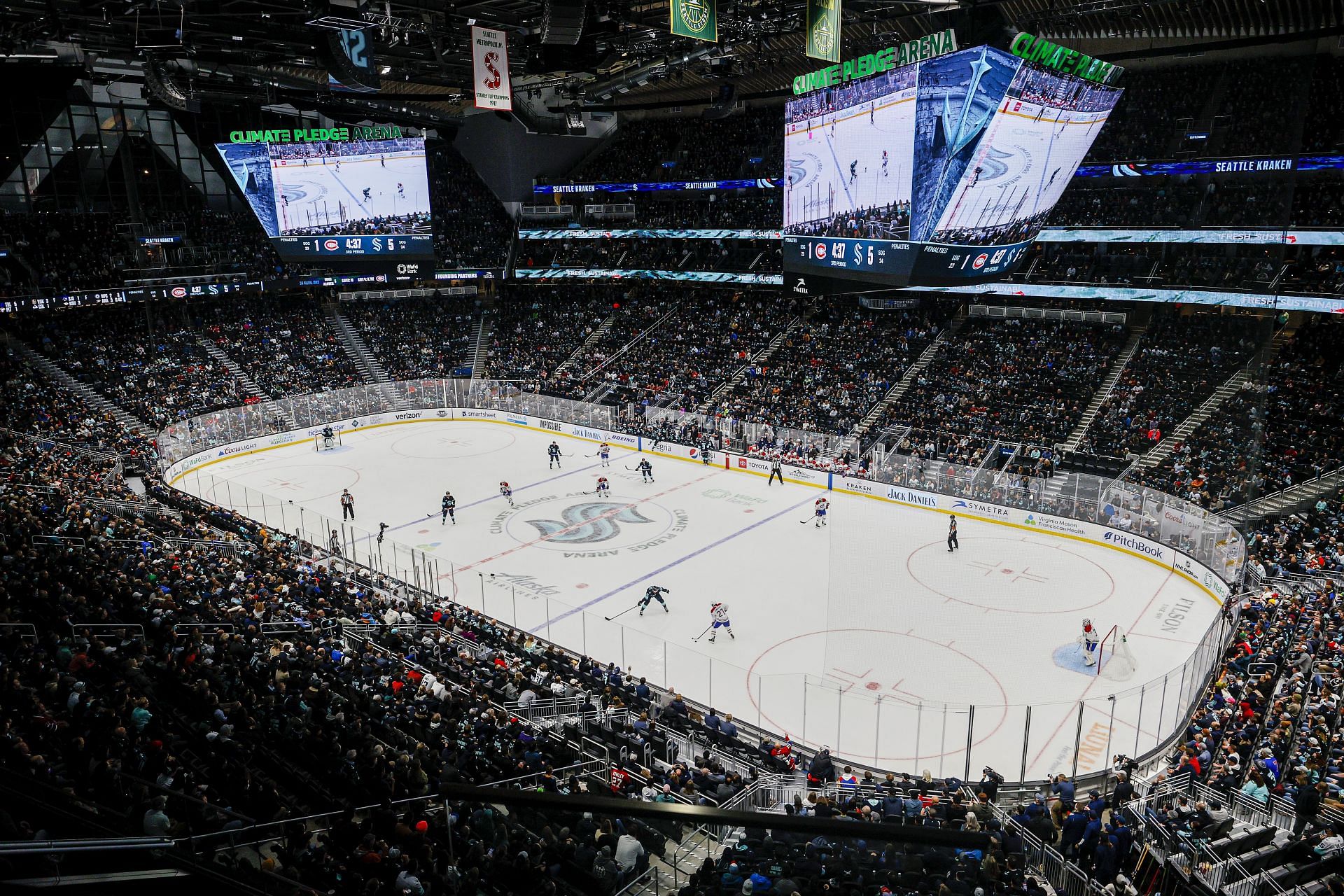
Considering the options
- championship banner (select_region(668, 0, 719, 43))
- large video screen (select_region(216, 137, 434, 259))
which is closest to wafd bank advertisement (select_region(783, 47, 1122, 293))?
championship banner (select_region(668, 0, 719, 43))

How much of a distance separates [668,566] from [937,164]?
515 inches

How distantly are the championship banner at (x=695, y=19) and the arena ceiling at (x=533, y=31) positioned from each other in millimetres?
4898

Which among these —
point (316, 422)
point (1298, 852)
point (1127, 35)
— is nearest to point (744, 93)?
point (1127, 35)

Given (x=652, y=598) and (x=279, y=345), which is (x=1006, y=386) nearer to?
(x=652, y=598)

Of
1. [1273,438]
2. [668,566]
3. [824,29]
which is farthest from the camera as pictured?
[1273,438]

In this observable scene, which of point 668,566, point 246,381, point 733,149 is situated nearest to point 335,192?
point 246,381

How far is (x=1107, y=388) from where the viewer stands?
31.9 meters

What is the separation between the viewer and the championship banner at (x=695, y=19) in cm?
1602

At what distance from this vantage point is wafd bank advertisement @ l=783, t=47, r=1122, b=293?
15.1m

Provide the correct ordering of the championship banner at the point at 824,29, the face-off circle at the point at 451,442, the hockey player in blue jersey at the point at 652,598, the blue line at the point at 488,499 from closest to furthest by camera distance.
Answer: the championship banner at the point at 824,29 → the hockey player in blue jersey at the point at 652,598 → the blue line at the point at 488,499 → the face-off circle at the point at 451,442

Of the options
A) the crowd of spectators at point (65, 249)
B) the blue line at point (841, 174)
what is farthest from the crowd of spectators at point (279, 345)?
the blue line at point (841, 174)

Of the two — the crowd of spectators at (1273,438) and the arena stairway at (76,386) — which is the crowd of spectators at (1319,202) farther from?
the arena stairway at (76,386)

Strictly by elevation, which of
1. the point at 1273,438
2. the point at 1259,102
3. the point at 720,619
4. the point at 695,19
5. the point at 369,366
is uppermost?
the point at 1259,102

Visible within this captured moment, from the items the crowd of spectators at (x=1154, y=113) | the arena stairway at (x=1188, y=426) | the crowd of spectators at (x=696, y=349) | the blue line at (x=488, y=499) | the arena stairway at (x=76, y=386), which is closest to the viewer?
the arena stairway at (x=1188, y=426)
